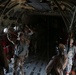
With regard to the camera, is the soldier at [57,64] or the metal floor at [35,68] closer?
the soldier at [57,64]

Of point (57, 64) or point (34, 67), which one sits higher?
point (57, 64)

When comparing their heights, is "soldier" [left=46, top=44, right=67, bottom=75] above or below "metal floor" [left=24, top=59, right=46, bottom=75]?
above

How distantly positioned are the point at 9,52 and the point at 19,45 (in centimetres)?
549

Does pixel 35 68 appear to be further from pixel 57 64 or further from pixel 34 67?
pixel 57 64

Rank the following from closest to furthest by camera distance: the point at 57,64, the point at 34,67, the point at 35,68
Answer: the point at 57,64 < the point at 35,68 < the point at 34,67

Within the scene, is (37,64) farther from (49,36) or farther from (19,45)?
(49,36)

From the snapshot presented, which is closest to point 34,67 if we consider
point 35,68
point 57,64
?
point 35,68

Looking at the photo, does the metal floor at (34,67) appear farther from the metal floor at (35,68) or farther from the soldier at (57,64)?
the soldier at (57,64)

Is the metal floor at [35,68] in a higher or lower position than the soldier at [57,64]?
lower

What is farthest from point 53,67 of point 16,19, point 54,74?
point 16,19

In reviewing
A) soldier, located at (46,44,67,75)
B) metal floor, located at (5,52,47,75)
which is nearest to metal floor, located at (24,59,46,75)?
metal floor, located at (5,52,47,75)

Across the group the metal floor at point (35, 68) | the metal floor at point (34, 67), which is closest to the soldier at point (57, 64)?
the metal floor at point (34, 67)

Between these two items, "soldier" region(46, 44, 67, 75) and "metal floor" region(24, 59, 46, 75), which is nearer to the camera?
"soldier" region(46, 44, 67, 75)

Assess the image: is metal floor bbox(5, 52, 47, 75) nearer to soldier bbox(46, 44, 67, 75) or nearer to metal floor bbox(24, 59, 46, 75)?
metal floor bbox(24, 59, 46, 75)
